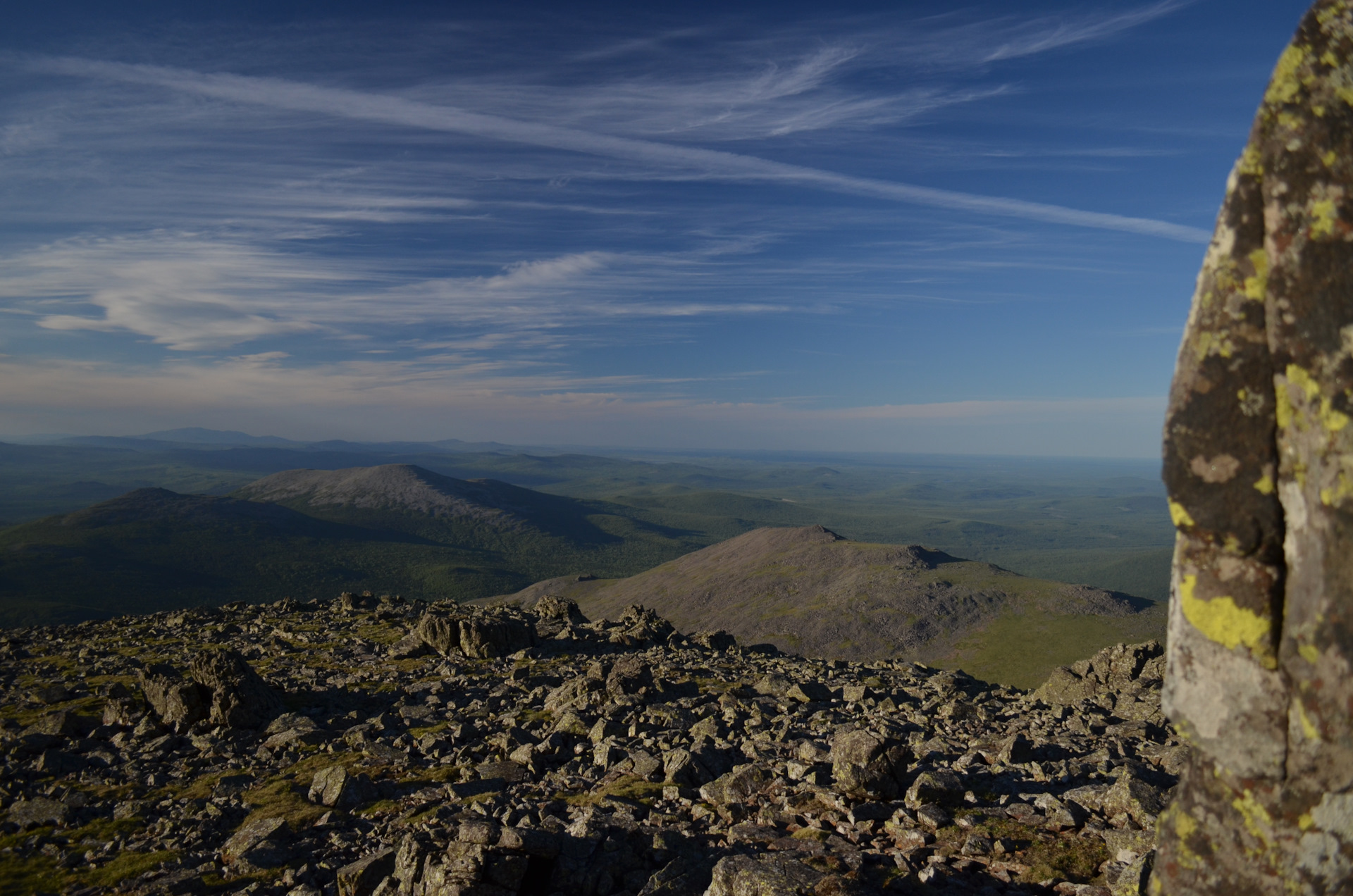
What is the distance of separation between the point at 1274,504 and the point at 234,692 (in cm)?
3272

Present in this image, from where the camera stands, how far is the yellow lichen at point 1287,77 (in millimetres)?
6828

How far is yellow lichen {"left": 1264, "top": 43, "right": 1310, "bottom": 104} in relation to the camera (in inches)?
269

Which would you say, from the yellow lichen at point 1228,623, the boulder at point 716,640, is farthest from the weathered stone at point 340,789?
the boulder at point 716,640

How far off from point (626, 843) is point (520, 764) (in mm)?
9128

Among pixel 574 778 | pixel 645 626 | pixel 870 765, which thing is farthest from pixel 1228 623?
pixel 645 626

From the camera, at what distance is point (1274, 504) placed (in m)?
6.98

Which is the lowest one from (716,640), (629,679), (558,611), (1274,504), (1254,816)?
(716,640)

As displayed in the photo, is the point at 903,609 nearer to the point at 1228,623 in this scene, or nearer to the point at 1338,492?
the point at 1228,623

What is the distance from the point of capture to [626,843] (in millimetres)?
13758

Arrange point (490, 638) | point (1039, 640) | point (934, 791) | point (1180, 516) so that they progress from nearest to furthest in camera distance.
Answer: point (1180, 516) < point (934, 791) < point (490, 638) < point (1039, 640)

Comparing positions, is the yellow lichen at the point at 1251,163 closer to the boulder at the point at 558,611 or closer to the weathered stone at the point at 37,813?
the weathered stone at the point at 37,813

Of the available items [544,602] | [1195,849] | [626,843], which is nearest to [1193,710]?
[1195,849]

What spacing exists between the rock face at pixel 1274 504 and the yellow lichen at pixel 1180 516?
2 cm

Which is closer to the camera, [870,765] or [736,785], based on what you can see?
[870,765]
